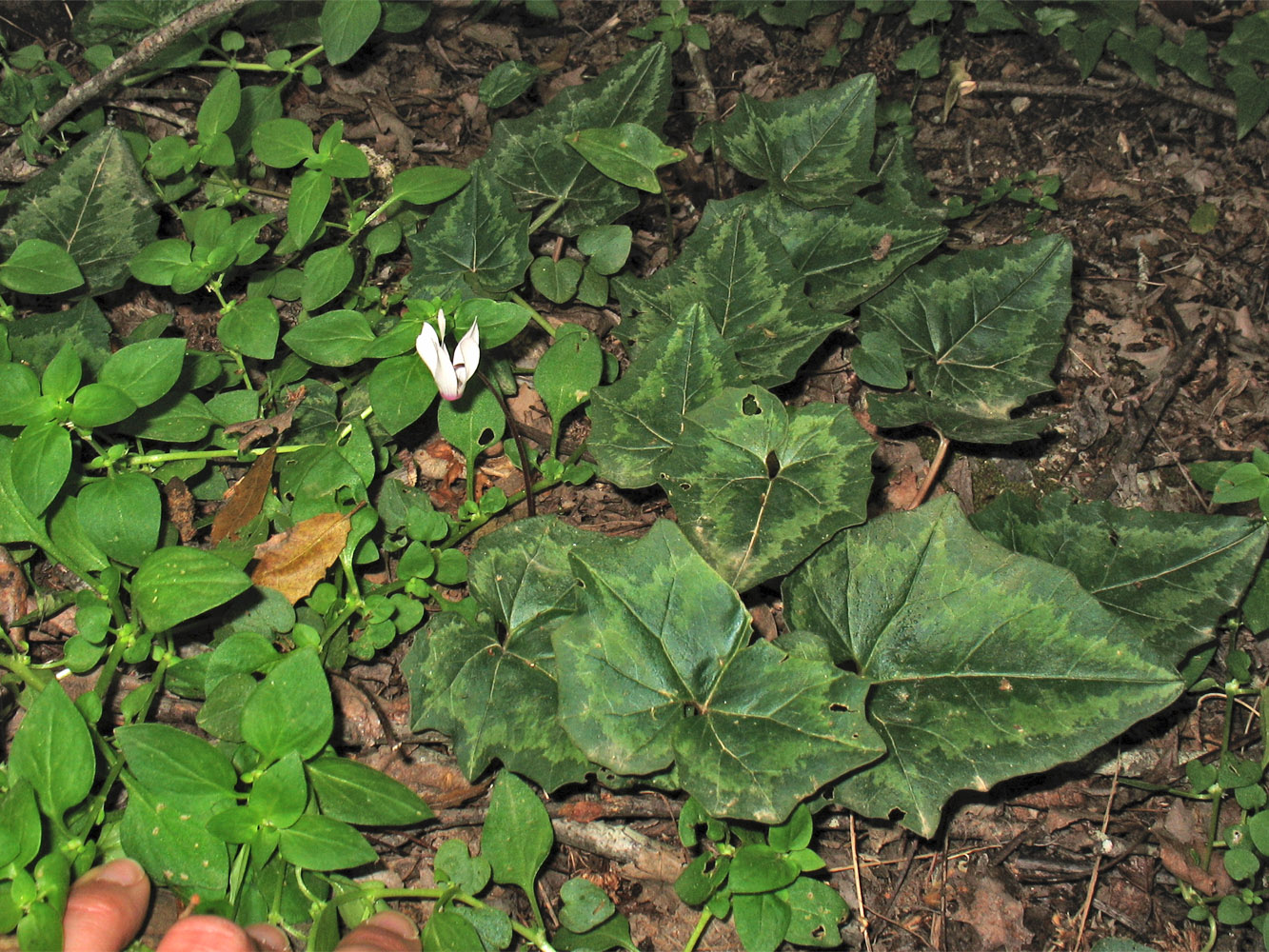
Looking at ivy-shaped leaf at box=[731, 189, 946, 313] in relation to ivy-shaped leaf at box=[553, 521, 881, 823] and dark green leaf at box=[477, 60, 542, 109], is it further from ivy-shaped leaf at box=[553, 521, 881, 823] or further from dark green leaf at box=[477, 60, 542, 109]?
ivy-shaped leaf at box=[553, 521, 881, 823]

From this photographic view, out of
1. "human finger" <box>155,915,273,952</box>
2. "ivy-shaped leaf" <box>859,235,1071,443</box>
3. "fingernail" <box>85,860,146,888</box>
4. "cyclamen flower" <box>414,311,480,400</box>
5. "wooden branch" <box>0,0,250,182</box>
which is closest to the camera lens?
"human finger" <box>155,915,273,952</box>

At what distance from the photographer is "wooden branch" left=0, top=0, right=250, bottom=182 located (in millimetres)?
3168

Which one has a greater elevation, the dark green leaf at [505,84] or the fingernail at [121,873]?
the dark green leaf at [505,84]

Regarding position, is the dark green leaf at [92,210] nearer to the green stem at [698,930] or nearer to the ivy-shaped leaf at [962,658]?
the ivy-shaped leaf at [962,658]

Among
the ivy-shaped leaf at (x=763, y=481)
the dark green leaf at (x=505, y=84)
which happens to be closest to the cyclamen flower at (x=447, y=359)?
the ivy-shaped leaf at (x=763, y=481)

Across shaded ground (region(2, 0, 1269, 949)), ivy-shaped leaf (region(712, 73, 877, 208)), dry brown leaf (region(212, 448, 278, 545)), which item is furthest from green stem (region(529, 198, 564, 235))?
dry brown leaf (region(212, 448, 278, 545))

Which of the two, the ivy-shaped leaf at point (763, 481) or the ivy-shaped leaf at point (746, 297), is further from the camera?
the ivy-shaped leaf at point (746, 297)

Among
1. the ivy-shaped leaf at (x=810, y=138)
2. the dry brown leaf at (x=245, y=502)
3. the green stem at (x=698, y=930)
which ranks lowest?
the green stem at (x=698, y=930)

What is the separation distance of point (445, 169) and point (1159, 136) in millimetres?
3344

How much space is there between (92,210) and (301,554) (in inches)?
56.0

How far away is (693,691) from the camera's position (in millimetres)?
2168

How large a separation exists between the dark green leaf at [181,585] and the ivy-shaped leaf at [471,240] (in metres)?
1.10

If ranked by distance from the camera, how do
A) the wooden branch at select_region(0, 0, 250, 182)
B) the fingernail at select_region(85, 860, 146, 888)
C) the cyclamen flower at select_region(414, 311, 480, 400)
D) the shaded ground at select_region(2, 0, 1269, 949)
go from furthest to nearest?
the wooden branch at select_region(0, 0, 250, 182)
the shaded ground at select_region(2, 0, 1269, 949)
the cyclamen flower at select_region(414, 311, 480, 400)
the fingernail at select_region(85, 860, 146, 888)

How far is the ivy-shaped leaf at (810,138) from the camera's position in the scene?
3008 mm
